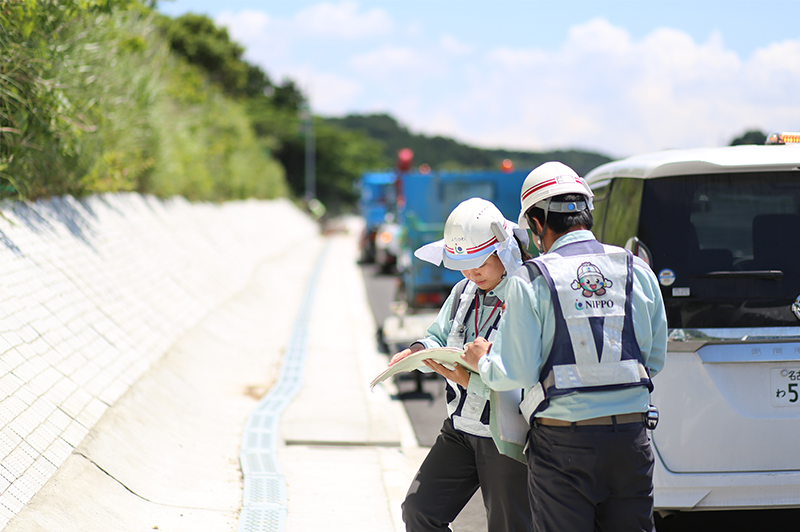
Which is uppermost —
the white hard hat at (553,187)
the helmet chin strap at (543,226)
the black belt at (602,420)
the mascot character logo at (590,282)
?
the white hard hat at (553,187)

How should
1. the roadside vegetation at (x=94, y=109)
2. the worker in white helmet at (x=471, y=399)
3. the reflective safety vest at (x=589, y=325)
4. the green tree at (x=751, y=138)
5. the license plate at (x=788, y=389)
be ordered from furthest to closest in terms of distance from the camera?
the roadside vegetation at (x=94, y=109) < the green tree at (x=751, y=138) < the license plate at (x=788, y=389) < the worker in white helmet at (x=471, y=399) < the reflective safety vest at (x=589, y=325)

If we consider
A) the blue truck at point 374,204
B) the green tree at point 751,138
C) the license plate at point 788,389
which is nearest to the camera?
the license plate at point 788,389

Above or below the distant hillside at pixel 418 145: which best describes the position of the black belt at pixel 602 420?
below

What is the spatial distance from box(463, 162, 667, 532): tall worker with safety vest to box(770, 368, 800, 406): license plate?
1360 millimetres

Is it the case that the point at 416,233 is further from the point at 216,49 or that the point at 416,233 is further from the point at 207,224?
the point at 216,49

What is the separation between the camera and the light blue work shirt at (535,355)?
8.39 ft

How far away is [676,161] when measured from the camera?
12.6 feet

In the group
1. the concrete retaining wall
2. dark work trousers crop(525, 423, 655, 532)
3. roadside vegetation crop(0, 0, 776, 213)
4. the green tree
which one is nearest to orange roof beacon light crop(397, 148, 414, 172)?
roadside vegetation crop(0, 0, 776, 213)

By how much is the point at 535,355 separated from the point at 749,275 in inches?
70.7

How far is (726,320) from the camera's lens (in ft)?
12.2

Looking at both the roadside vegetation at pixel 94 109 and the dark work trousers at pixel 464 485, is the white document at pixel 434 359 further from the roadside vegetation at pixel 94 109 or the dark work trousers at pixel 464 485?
the roadside vegetation at pixel 94 109

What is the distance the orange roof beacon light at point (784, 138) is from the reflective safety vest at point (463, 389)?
2.27m

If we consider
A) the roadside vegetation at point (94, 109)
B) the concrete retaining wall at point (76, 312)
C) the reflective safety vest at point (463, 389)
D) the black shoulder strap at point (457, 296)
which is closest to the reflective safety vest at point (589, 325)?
the reflective safety vest at point (463, 389)

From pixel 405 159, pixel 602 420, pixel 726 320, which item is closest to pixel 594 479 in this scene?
pixel 602 420
